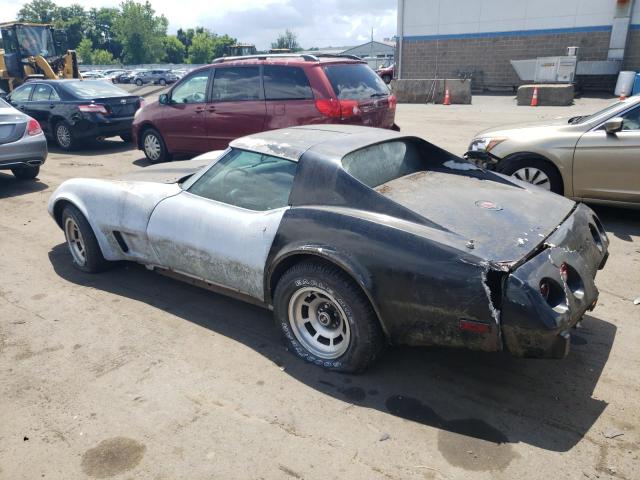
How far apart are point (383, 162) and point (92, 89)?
957 cm

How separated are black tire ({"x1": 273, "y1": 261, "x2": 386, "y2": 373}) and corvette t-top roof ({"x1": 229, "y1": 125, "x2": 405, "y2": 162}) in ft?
2.64

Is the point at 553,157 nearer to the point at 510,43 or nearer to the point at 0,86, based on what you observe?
the point at 0,86

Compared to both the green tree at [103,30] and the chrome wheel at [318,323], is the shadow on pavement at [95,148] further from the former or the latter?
the green tree at [103,30]

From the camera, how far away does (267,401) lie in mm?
2980

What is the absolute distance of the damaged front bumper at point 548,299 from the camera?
2.51 m

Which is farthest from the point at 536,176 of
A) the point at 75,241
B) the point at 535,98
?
A: the point at 535,98

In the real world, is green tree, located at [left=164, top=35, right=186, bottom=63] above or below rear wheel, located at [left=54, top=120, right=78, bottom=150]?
above

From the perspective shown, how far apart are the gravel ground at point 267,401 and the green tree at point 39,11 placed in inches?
4481

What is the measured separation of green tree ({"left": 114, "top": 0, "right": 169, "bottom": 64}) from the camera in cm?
8231

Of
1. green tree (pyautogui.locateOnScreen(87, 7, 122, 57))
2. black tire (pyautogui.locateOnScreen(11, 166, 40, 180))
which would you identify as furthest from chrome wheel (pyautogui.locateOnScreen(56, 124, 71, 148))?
green tree (pyautogui.locateOnScreen(87, 7, 122, 57))

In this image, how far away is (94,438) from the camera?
2.73m

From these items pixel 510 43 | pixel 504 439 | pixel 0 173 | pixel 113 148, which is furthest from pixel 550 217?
pixel 510 43

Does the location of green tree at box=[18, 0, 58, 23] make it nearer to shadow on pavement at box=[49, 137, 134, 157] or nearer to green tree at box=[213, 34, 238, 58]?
green tree at box=[213, 34, 238, 58]

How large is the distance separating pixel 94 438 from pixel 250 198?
1.77m
